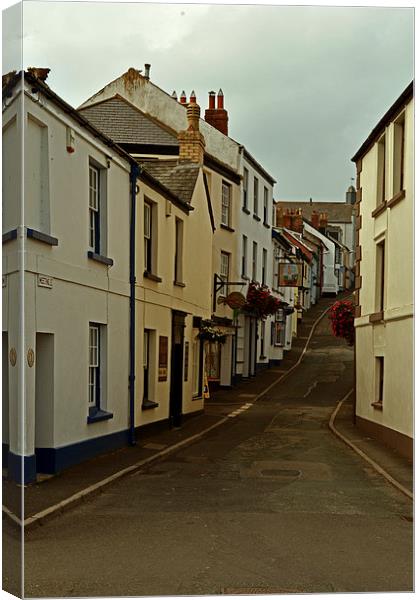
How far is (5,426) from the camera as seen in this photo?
6184mm

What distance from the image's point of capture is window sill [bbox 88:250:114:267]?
23.3 feet

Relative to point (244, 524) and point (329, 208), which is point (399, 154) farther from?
point (244, 524)

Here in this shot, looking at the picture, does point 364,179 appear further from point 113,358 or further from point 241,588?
point 241,588

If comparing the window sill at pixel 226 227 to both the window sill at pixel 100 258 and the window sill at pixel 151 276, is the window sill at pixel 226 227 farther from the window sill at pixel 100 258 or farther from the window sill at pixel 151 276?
the window sill at pixel 100 258

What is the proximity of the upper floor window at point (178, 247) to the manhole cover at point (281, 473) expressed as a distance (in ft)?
5.81

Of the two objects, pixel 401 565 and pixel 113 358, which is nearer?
pixel 401 565

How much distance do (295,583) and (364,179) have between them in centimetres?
301

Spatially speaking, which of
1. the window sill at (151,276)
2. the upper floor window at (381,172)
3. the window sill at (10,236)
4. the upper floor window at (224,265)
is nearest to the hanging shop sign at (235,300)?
the upper floor window at (224,265)

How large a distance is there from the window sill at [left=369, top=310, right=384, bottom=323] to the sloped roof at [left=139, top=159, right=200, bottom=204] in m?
1.71

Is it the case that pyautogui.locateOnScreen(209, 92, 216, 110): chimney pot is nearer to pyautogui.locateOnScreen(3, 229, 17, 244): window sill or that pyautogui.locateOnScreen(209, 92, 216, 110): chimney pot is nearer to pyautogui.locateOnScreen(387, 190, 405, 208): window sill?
pyautogui.locateOnScreen(387, 190, 405, 208): window sill

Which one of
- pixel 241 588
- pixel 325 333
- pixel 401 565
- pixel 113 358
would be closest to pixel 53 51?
pixel 113 358

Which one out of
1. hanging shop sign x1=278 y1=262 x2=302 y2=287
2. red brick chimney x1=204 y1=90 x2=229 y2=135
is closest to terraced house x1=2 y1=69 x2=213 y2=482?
red brick chimney x1=204 y1=90 x2=229 y2=135

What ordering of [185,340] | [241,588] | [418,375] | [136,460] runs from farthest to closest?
[185,340] < [136,460] < [418,375] < [241,588]

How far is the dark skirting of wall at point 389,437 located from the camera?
254 inches
